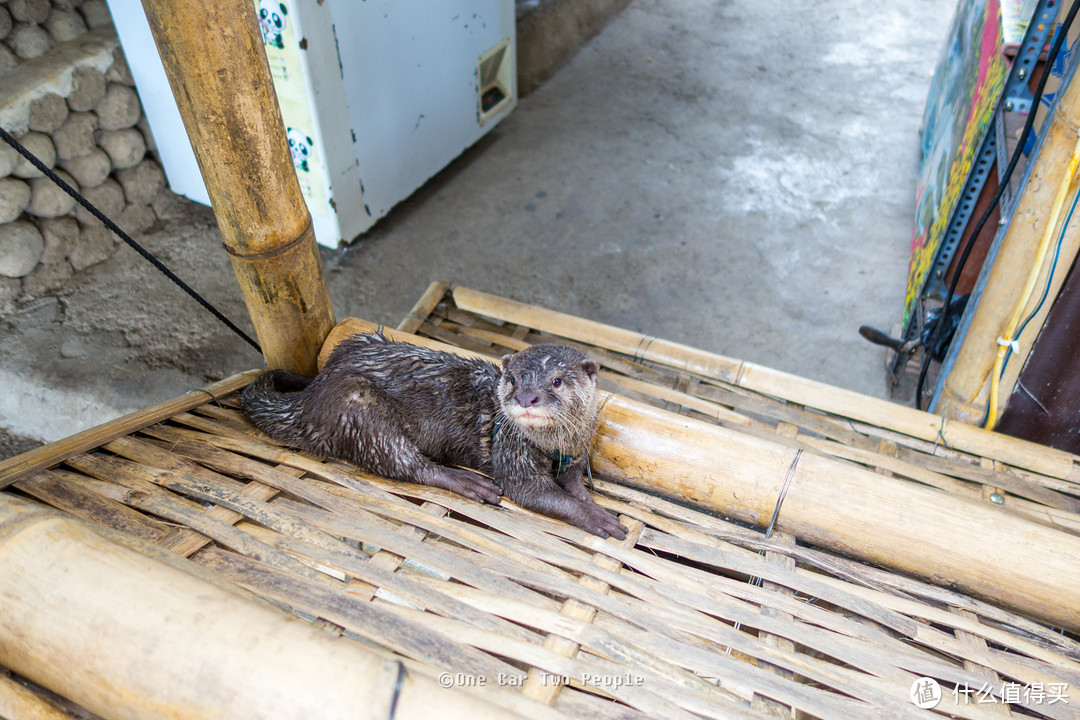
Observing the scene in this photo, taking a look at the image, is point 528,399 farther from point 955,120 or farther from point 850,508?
point 955,120

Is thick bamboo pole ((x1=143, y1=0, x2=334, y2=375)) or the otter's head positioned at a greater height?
thick bamboo pole ((x1=143, y1=0, x2=334, y2=375))

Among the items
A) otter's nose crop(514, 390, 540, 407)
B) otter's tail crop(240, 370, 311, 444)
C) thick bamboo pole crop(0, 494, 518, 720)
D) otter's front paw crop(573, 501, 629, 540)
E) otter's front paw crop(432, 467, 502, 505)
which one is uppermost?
thick bamboo pole crop(0, 494, 518, 720)

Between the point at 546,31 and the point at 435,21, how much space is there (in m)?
2.09

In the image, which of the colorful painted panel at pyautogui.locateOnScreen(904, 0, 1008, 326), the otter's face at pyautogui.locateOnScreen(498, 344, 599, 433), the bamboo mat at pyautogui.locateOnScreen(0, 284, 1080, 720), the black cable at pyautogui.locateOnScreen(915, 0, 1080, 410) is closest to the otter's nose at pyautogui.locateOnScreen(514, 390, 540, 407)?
the otter's face at pyautogui.locateOnScreen(498, 344, 599, 433)

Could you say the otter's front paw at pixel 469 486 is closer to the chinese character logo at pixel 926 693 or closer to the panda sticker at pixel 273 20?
the chinese character logo at pixel 926 693

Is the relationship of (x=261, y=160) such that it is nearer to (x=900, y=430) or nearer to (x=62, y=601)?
(x=62, y=601)

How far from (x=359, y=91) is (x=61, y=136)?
1.58 meters

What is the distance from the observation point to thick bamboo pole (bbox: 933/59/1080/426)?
2133 mm

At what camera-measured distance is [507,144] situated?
5246 mm

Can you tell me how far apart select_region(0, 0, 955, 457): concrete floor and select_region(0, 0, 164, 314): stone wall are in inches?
7.1

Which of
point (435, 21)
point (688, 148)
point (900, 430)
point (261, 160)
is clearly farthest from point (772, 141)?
point (261, 160)

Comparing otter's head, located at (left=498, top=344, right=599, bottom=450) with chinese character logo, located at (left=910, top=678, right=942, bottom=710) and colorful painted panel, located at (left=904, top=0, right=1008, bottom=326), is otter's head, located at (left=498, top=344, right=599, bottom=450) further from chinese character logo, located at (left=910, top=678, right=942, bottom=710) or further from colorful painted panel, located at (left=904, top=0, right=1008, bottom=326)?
colorful painted panel, located at (left=904, top=0, right=1008, bottom=326)

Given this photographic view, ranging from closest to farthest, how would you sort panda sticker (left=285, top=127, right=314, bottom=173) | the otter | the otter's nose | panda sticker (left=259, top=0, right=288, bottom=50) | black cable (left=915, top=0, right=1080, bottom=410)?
1. the otter's nose
2. the otter
3. black cable (left=915, top=0, right=1080, bottom=410)
4. panda sticker (left=259, top=0, right=288, bottom=50)
5. panda sticker (left=285, top=127, right=314, bottom=173)

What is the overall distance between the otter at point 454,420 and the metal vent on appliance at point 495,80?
324 cm
